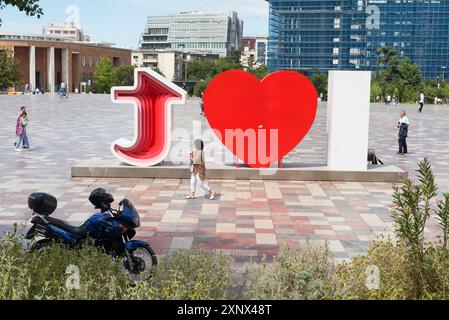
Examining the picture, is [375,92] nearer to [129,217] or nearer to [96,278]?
[129,217]

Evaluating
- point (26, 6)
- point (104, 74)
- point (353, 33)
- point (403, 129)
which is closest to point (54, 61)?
point (104, 74)

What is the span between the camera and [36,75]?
10138 centimetres

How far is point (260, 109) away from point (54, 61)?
95.0 metres

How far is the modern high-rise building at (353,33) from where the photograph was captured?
4397 inches

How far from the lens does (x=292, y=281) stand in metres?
5.11

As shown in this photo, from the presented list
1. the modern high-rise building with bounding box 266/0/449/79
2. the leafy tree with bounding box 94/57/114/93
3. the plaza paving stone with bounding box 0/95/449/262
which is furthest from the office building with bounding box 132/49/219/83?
the plaza paving stone with bounding box 0/95/449/262

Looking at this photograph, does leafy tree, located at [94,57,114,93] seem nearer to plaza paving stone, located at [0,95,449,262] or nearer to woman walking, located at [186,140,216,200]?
plaza paving stone, located at [0,95,449,262]

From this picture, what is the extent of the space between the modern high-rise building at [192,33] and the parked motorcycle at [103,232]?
157 metres

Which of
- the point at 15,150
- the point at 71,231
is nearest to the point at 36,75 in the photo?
the point at 15,150

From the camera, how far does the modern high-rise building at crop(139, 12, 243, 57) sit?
540ft

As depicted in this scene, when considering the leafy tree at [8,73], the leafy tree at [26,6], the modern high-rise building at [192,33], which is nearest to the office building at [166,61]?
the modern high-rise building at [192,33]

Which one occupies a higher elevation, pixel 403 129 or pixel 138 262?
pixel 403 129

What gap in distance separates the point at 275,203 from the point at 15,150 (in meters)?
11.0
